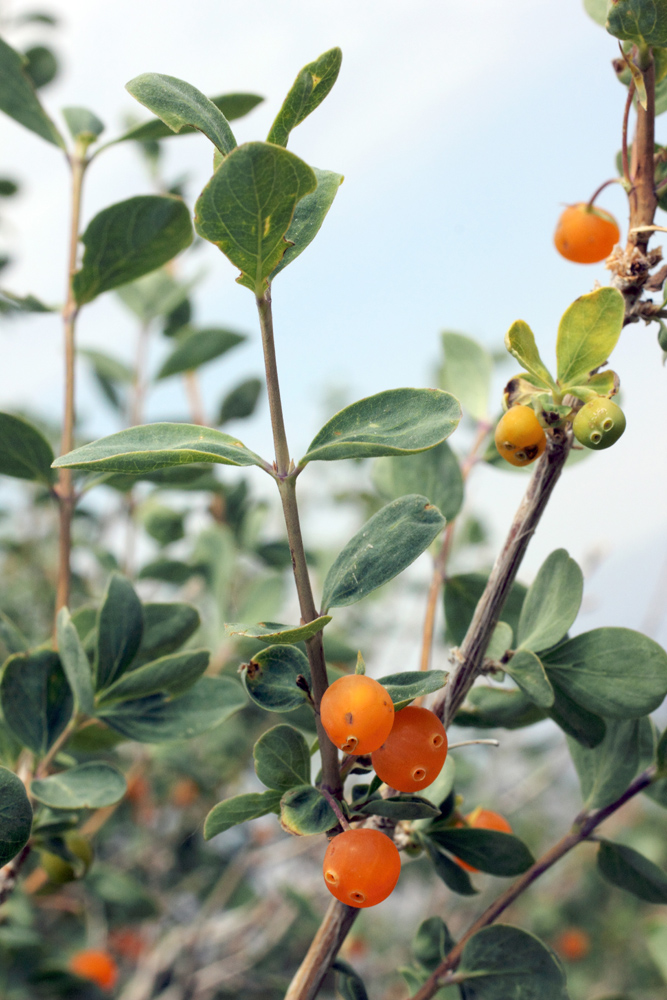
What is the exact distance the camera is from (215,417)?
77.0 inches

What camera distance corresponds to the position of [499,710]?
875 millimetres

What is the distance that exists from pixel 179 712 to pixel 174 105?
2.30ft

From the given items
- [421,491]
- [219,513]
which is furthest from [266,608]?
[421,491]

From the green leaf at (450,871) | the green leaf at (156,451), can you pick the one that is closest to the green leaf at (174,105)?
the green leaf at (156,451)

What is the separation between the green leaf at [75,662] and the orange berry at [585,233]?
73cm

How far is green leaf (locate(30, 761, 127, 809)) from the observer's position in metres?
0.82

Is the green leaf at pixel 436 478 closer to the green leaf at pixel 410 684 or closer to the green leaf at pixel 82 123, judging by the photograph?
the green leaf at pixel 410 684

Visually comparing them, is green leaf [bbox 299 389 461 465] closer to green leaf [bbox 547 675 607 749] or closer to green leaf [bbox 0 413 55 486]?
green leaf [bbox 547 675 607 749]

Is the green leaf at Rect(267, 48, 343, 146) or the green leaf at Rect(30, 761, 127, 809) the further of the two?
the green leaf at Rect(30, 761, 127, 809)

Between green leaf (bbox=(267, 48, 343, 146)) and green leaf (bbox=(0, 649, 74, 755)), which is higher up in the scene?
green leaf (bbox=(267, 48, 343, 146))

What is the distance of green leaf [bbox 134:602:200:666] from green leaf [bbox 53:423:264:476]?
0.43 m

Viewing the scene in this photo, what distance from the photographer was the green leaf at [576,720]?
81cm

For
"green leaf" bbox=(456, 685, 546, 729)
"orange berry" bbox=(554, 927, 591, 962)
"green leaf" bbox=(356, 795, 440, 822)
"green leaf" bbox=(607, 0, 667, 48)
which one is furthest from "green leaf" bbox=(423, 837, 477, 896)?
"orange berry" bbox=(554, 927, 591, 962)

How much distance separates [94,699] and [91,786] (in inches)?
4.0
